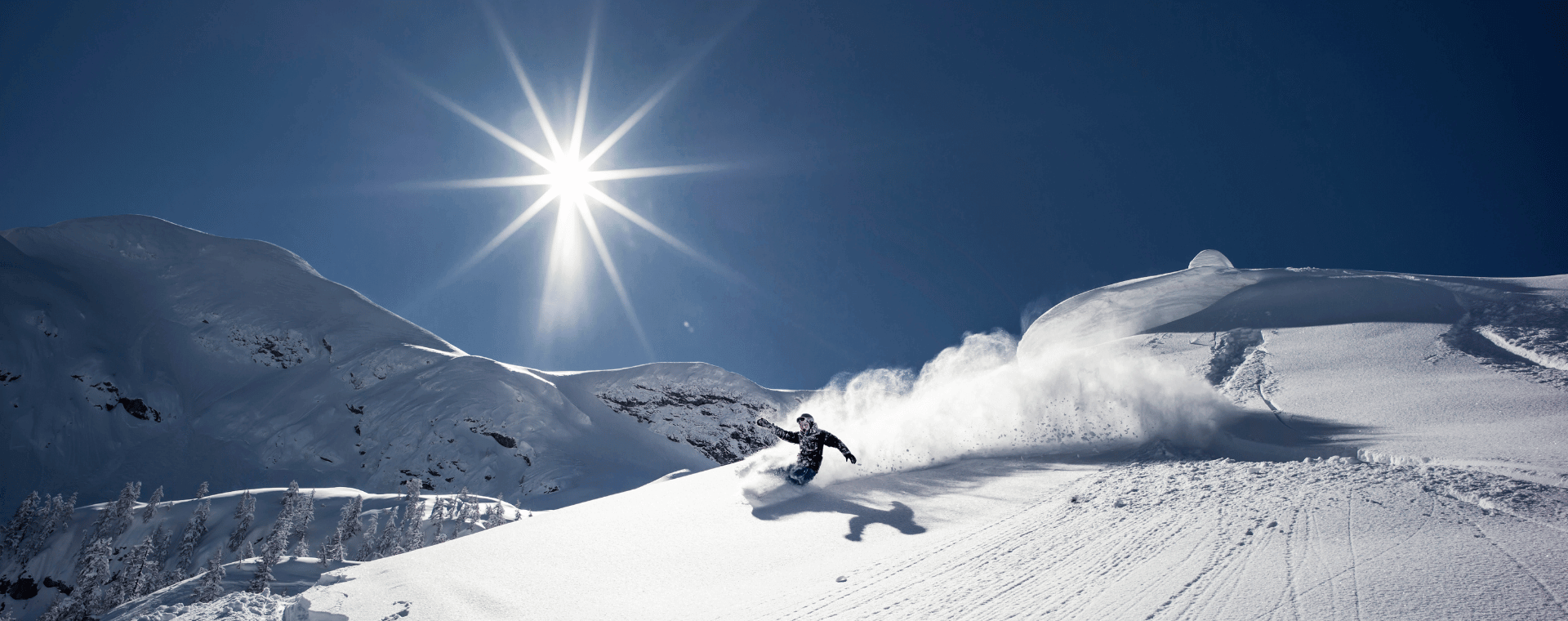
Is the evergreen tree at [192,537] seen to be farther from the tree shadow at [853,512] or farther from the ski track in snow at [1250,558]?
the ski track in snow at [1250,558]

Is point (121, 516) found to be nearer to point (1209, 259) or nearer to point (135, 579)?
point (135, 579)

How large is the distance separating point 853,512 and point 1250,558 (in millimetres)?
3745

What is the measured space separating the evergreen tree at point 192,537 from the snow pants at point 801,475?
55.6 meters

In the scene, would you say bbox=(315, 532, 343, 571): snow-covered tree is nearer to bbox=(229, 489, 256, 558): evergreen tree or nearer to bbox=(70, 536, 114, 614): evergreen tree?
bbox=(70, 536, 114, 614): evergreen tree

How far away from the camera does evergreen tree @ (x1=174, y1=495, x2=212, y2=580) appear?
4038 cm

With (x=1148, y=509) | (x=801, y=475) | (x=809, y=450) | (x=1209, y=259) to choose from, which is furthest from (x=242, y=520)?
(x=1209, y=259)

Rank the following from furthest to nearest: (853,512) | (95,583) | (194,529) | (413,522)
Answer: (194,529), (413,522), (95,583), (853,512)

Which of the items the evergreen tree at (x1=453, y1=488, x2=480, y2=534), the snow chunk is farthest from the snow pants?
the evergreen tree at (x1=453, y1=488, x2=480, y2=534)

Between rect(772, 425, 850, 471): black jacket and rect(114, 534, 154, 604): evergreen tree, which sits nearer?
rect(772, 425, 850, 471): black jacket

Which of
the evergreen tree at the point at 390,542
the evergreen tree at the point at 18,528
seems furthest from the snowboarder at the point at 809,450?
the evergreen tree at the point at 18,528

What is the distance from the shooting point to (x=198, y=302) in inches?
3784

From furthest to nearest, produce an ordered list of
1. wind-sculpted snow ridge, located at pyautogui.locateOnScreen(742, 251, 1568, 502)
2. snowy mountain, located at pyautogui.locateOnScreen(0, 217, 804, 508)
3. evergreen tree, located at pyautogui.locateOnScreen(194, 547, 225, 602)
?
1. snowy mountain, located at pyautogui.locateOnScreen(0, 217, 804, 508)
2. evergreen tree, located at pyautogui.locateOnScreen(194, 547, 225, 602)
3. wind-sculpted snow ridge, located at pyautogui.locateOnScreen(742, 251, 1568, 502)

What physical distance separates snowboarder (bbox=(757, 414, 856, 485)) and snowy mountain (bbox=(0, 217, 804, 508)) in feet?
250

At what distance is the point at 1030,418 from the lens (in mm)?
8461
